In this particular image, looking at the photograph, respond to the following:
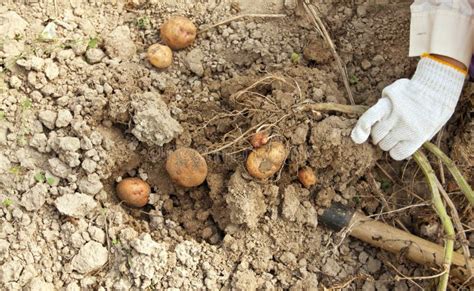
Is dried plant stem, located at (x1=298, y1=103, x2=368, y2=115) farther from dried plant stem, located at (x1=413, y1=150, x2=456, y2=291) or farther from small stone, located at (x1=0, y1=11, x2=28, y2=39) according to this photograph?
small stone, located at (x1=0, y1=11, x2=28, y2=39)

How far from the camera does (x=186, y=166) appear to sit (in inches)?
72.1

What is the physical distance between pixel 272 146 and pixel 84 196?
2.00 feet

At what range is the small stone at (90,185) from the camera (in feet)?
6.04

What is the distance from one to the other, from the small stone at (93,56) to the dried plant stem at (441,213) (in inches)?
43.9

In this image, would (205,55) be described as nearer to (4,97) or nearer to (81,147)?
(81,147)

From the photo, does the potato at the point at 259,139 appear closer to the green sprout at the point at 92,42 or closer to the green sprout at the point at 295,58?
the green sprout at the point at 295,58

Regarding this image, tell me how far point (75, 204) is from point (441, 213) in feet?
3.74

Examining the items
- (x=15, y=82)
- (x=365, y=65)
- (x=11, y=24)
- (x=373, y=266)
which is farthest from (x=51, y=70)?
(x=373, y=266)

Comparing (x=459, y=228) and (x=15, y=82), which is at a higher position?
(x=15, y=82)

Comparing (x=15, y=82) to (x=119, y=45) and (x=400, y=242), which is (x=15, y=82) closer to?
(x=119, y=45)

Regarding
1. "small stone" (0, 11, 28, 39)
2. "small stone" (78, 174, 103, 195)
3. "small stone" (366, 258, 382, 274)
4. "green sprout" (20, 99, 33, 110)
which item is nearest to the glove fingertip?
"small stone" (366, 258, 382, 274)

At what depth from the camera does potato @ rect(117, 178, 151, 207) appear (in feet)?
6.15

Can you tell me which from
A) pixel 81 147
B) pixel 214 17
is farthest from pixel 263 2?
pixel 81 147

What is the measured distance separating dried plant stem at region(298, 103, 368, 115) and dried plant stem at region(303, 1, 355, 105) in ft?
0.32
